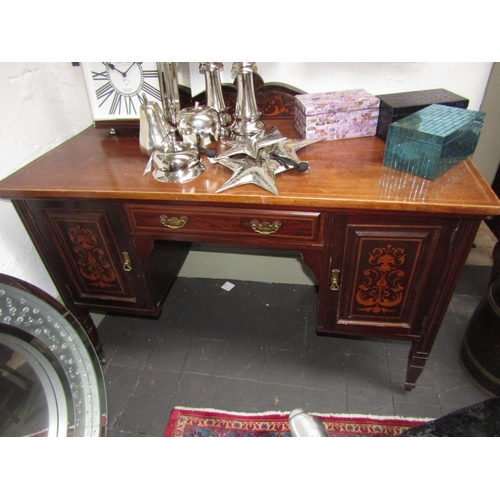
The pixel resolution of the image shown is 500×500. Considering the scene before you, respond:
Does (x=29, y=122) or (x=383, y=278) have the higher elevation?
(x=29, y=122)

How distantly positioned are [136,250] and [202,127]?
47 centimetres

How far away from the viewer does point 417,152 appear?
93 cm

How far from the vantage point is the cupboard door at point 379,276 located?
3.15 feet

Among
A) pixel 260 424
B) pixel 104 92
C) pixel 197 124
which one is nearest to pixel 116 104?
pixel 104 92

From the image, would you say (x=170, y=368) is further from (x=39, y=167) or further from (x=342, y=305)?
(x=39, y=167)

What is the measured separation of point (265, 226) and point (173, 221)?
0.29 metres

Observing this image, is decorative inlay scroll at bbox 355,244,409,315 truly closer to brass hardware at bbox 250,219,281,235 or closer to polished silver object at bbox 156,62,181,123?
brass hardware at bbox 250,219,281,235

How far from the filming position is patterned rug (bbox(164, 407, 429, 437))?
4.11 feet

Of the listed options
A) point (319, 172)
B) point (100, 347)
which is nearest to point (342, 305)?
point (319, 172)

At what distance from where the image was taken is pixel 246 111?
1.20 metres

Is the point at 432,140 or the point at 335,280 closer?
the point at 432,140

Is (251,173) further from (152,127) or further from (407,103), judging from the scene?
(407,103)

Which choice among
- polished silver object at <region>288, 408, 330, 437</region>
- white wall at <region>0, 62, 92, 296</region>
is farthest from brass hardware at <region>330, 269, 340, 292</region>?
white wall at <region>0, 62, 92, 296</region>

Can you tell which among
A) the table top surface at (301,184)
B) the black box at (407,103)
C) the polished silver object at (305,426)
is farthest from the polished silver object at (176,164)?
the polished silver object at (305,426)
